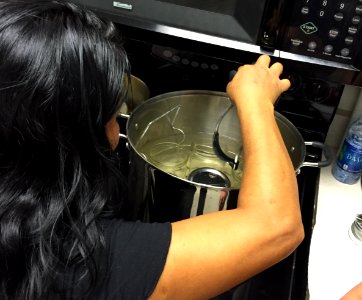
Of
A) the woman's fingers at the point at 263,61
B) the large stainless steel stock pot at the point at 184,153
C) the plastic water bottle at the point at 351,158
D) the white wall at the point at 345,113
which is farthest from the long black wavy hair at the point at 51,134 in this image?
the white wall at the point at 345,113

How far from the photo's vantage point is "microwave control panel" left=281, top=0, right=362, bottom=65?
700 millimetres

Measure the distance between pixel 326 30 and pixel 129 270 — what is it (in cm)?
51

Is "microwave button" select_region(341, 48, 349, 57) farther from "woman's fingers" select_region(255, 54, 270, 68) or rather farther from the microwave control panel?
"woman's fingers" select_region(255, 54, 270, 68)

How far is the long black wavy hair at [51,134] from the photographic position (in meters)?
0.50

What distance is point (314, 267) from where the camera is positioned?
2.33ft

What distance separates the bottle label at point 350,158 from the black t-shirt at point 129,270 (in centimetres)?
47

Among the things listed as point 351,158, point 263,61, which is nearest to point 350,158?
point 351,158

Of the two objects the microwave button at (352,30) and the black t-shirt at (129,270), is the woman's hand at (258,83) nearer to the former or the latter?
the microwave button at (352,30)

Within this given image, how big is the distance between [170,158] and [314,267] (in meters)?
0.39

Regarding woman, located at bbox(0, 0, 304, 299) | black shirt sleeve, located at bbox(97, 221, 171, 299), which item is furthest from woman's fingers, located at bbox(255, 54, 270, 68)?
black shirt sleeve, located at bbox(97, 221, 171, 299)

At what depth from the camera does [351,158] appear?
33.9 inches

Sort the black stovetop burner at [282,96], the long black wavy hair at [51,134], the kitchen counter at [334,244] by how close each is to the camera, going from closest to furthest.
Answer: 1. the long black wavy hair at [51,134]
2. the kitchen counter at [334,244]
3. the black stovetop burner at [282,96]

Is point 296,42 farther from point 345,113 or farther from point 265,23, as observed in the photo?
point 345,113

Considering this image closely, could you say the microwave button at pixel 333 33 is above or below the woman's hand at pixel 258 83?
above
